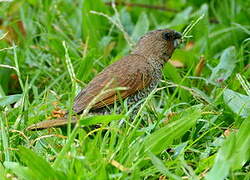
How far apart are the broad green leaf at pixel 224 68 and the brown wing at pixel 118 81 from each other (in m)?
0.58

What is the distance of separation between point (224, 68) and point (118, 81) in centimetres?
106

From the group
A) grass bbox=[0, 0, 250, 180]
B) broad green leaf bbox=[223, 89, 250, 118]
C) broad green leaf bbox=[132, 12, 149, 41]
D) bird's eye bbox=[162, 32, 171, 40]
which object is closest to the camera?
grass bbox=[0, 0, 250, 180]

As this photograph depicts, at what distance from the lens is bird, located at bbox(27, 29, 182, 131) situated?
3.92 meters

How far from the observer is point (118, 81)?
161 inches

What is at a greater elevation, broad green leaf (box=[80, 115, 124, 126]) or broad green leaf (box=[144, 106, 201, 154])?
broad green leaf (box=[80, 115, 124, 126])

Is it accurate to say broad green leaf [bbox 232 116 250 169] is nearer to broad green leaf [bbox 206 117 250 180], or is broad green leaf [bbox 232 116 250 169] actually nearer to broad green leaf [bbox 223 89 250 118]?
broad green leaf [bbox 206 117 250 180]

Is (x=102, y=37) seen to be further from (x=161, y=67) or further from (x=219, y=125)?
(x=219, y=125)

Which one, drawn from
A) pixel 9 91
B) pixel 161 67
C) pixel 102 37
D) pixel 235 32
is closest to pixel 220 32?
pixel 235 32

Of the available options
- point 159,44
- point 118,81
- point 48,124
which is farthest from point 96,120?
point 159,44

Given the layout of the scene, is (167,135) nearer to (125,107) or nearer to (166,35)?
(125,107)

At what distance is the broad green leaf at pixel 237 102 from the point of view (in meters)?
3.84

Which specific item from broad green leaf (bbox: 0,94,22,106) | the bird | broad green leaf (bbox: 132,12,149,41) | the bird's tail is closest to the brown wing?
the bird

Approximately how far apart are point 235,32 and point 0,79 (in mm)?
2003

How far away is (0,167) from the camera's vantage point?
327 centimetres
